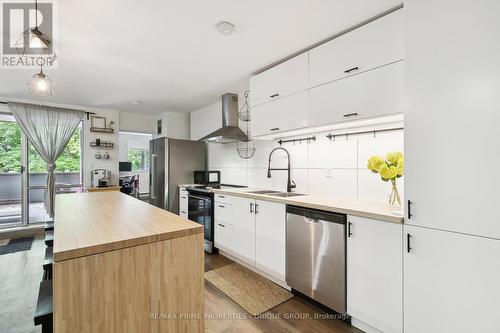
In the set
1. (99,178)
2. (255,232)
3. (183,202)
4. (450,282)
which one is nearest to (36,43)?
(255,232)

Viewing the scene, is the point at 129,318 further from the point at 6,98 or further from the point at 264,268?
the point at 6,98

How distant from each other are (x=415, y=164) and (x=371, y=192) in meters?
0.74

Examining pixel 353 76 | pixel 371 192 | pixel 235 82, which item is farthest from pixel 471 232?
pixel 235 82

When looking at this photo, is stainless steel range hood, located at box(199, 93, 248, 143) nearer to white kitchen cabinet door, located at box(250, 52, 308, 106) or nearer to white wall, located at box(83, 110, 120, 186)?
white kitchen cabinet door, located at box(250, 52, 308, 106)

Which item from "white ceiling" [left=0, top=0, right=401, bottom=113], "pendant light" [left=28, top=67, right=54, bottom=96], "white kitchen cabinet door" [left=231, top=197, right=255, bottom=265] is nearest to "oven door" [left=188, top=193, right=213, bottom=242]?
"white kitchen cabinet door" [left=231, top=197, right=255, bottom=265]

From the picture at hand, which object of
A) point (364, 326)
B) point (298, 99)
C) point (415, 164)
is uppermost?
point (298, 99)

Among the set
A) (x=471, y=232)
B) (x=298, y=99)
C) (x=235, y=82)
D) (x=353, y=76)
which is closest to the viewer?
(x=471, y=232)

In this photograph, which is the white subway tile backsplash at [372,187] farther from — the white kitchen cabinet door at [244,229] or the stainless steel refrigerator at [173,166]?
the stainless steel refrigerator at [173,166]

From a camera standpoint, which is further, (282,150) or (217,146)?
(217,146)

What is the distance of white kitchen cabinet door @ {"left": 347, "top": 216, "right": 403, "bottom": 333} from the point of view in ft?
4.79

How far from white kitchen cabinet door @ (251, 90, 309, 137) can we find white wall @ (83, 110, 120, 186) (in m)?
3.41

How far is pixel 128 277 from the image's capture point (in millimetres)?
884

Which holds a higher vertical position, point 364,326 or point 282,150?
point 282,150

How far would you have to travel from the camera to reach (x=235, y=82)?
3.20 meters
